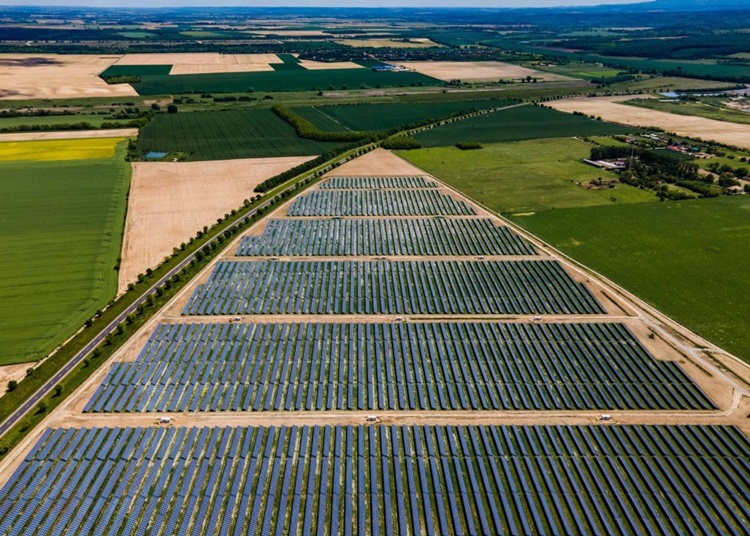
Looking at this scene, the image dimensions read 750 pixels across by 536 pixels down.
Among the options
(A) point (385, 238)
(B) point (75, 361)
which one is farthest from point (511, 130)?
(B) point (75, 361)

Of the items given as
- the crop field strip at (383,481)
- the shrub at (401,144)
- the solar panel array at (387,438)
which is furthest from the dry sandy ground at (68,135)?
the crop field strip at (383,481)

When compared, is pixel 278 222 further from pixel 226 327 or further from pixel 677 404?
pixel 677 404

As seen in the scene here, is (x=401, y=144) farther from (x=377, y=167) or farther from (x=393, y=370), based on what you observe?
(x=393, y=370)

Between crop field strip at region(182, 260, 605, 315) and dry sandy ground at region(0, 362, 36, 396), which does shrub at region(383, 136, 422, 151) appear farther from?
dry sandy ground at region(0, 362, 36, 396)

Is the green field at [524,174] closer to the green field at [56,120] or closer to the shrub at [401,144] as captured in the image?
the shrub at [401,144]

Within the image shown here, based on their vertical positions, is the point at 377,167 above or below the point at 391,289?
above

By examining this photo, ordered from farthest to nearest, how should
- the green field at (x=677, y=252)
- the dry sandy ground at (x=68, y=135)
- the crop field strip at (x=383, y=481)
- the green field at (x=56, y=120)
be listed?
the green field at (x=56, y=120), the dry sandy ground at (x=68, y=135), the green field at (x=677, y=252), the crop field strip at (x=383, y=481)

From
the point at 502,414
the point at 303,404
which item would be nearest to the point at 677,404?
the point at 502,414
